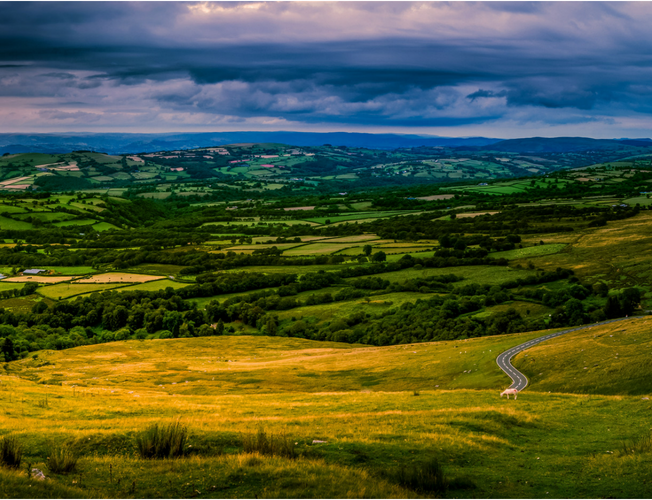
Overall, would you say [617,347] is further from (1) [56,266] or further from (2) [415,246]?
(1) [56,266]

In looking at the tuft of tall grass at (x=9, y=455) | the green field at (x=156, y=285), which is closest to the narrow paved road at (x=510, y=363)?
the tuft of tall grass at (x=9, y=455)

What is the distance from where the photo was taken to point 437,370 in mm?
63188

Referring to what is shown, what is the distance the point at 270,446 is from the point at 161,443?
3822 millimetres

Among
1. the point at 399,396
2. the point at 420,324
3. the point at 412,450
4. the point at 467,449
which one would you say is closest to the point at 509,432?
the point at 467,449

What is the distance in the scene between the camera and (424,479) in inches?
664

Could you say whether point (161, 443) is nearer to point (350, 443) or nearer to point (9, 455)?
point (9, 455)

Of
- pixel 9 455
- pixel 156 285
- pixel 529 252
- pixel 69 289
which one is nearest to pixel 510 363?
pixel 9 455

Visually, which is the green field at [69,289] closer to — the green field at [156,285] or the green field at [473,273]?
the green field at [156,285]

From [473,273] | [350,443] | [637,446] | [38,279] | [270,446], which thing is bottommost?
[38,279]

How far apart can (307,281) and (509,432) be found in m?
115

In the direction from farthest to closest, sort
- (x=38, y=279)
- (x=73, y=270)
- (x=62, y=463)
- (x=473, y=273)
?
(x=73, y=270) → (x=38, y=279) → (x=473, y=273) → (x=62, y=463)

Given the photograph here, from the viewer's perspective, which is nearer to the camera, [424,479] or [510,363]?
[424,479]

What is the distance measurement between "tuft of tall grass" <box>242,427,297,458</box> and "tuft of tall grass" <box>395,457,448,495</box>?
13.3 ft

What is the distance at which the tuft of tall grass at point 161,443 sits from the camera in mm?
18516
